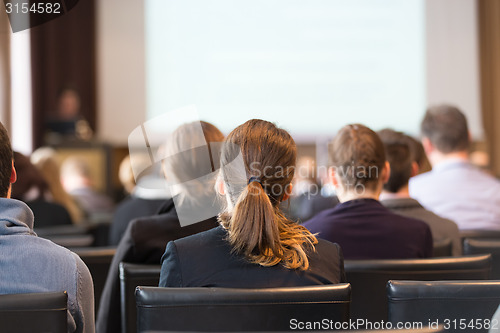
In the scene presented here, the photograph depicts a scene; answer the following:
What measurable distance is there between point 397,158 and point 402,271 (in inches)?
37.1

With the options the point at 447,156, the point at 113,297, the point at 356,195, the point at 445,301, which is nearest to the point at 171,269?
the point at 445,301

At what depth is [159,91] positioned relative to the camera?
8.56 meters

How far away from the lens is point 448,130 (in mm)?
3100

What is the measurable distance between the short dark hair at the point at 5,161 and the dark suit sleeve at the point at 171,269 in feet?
1.29

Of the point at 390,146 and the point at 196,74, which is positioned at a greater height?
the point at 196,74

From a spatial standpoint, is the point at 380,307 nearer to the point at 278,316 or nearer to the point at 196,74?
the point at 278,316

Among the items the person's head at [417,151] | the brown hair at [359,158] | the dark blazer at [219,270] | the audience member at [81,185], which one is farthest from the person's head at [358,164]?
the audience member at [81,185]

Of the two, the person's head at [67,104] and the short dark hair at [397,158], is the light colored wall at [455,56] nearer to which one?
the person's head at [67,104]

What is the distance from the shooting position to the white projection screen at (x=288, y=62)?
27.5ft

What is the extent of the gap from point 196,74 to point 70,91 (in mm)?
1613

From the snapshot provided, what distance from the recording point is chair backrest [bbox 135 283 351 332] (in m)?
1.23

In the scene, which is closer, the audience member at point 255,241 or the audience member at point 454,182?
the audience member at point 255,241

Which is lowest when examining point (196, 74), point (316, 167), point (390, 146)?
point (316, 167)

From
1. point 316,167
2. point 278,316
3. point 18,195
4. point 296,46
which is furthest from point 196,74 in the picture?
point 278,316
